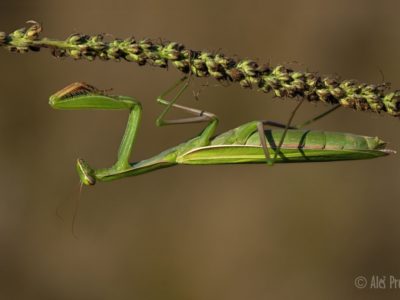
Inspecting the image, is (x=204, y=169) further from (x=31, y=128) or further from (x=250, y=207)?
(x=31, y=128)

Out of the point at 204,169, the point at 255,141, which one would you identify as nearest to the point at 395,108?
the point at 255,141

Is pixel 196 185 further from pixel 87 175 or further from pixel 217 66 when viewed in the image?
pixel 217 66

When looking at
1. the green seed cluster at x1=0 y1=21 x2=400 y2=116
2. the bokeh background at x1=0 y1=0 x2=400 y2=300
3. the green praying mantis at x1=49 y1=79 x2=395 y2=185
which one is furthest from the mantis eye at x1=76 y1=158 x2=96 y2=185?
the bokeh background at x1=0 y1=0 x2=400 y2=300

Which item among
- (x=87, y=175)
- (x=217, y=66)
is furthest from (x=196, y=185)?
(x=217, y=66)

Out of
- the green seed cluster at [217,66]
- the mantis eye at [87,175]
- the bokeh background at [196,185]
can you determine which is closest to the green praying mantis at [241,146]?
the mantis eye at [87,175]

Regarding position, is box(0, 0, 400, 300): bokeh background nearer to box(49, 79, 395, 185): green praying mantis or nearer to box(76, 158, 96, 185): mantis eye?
box(76, 158, 96, 185): mantis eye
